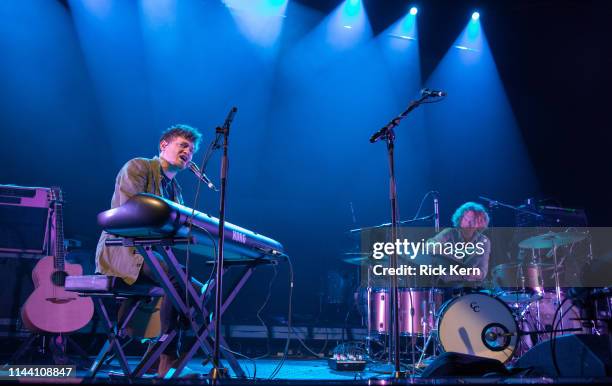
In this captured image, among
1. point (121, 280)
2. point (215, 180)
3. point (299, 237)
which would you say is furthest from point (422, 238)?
point (121, 280)

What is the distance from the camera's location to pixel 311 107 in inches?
292

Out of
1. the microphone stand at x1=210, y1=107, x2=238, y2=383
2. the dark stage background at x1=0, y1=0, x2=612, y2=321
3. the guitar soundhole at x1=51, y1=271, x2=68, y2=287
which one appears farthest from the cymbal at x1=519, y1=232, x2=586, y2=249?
the guitar soundhole at x1=51, y1=271, x2=68, y2=287

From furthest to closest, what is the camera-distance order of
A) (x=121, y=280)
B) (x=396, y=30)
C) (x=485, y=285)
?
1. (x=396, y=30)
2. (x=485, y=285)
3. (x=121, y=280)

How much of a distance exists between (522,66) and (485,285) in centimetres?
376

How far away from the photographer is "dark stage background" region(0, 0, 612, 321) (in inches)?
250

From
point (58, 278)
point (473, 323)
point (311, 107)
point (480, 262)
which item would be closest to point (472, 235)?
point (480, 262)

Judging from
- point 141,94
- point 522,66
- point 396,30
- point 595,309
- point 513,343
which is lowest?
point 513,343

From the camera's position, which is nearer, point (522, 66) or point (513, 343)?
point (513, 343)

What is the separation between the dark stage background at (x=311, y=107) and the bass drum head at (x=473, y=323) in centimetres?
268

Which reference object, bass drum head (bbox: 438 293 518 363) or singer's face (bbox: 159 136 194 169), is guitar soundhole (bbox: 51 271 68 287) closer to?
singer's face (bbox: 159 136 194 169)

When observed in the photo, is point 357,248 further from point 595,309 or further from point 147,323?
point 595,309

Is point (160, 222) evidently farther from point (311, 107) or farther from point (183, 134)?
point (311, 107)

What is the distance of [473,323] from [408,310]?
0.88 m

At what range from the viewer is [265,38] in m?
6.96
